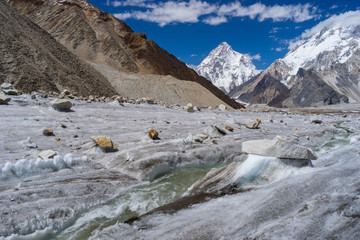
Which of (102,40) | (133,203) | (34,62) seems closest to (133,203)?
(133,203)

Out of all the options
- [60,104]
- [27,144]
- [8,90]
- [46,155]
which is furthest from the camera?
[8,90]

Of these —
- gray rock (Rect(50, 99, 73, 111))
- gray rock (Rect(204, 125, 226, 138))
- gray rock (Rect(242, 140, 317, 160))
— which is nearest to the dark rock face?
gray rock (Rect(204, 125, 226, 138))

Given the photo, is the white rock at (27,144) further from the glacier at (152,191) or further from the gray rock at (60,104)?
the gray rock at (60,104)

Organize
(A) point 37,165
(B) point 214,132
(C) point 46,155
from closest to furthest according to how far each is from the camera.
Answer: (A) point 37,165, (C) point 46,155, (B) point 214,132

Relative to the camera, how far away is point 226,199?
13.8 feet

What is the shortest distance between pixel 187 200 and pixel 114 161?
2.54 m

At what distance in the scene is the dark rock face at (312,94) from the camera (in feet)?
483

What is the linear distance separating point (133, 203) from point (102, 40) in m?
55.5

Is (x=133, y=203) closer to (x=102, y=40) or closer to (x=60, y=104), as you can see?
(x=60, y=104)

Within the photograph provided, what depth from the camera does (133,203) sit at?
4.53 meters

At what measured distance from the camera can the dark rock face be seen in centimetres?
14712

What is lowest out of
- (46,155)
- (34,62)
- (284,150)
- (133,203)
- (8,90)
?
(133,203)

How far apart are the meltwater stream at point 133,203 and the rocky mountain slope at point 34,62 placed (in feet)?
57.4

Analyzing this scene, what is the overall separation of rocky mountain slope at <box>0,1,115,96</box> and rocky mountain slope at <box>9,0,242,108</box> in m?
22.0
